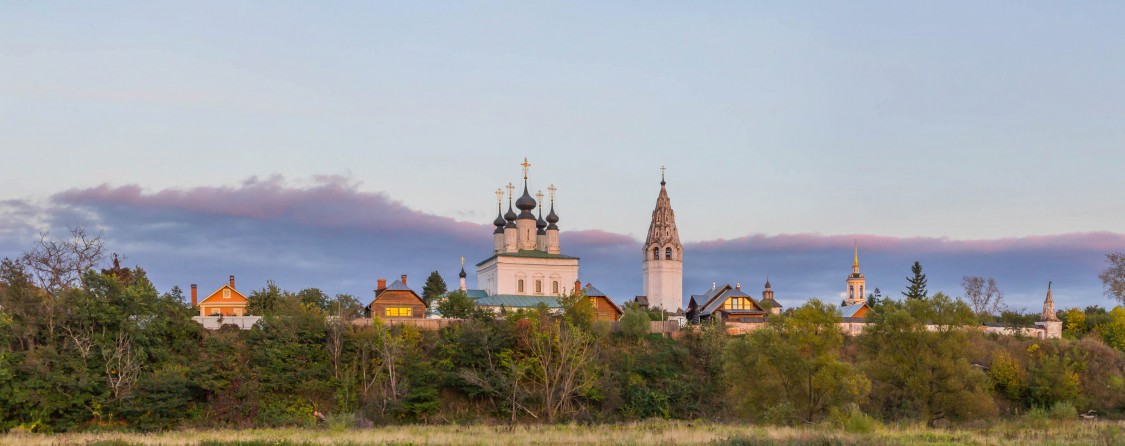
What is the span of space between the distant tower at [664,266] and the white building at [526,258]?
12.3m

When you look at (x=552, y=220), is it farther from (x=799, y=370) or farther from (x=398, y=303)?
(x=799, y=370)

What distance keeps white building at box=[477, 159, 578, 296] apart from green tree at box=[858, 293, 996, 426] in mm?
43543

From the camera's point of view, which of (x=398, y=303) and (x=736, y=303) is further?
(x=736, y=303)

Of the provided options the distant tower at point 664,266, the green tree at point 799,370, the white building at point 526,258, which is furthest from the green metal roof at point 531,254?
the green tree at point 799,370

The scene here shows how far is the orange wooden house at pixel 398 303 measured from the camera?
7244cm

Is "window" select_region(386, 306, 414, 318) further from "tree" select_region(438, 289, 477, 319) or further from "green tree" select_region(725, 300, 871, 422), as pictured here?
"green tree" select_region(725, 300, 871, 422)

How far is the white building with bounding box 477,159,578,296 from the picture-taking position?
89.0 metres

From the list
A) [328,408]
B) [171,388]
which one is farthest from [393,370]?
[171,388]

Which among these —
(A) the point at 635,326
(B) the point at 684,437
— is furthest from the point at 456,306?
(B) the point at 684,437

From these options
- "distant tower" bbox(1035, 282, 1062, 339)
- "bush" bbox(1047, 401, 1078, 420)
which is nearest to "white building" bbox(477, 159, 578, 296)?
"distant tower" bbox(1035, 282, 1062, 339)

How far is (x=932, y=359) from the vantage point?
44.7m

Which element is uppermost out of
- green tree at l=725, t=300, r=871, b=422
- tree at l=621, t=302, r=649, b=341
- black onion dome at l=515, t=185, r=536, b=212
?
black onion dome at l=515, t=185, r=536, b=212

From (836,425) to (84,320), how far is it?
34653mm

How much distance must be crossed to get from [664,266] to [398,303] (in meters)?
34.9
